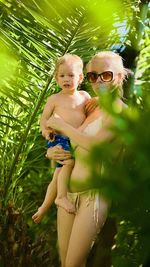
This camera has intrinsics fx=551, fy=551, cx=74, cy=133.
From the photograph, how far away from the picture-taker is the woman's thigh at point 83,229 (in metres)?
2.07

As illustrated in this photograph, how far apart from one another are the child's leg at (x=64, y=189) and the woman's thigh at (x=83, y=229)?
0.15 ft

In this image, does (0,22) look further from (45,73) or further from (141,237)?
(141,237)

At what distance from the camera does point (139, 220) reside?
435 millimetres

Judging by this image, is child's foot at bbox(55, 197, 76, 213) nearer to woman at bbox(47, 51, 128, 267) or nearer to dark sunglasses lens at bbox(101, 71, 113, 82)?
woman at bbox(47, 51, 128, 267)

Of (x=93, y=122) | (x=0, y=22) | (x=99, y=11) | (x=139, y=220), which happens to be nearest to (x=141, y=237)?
(x=139, y=220)

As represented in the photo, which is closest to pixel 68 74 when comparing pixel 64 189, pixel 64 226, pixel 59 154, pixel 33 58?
pixel 59 154

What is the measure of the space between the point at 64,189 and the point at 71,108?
0.33m

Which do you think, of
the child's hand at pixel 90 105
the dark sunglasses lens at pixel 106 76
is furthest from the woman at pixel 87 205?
the child's hand at pixel 90 105

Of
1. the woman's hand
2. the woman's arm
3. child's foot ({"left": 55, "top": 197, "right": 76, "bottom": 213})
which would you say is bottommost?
child's foot ({"left": 55, "top": 197, "right": 76, "bottom": 213})

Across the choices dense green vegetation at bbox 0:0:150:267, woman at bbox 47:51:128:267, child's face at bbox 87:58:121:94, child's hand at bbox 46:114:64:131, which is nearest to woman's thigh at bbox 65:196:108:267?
woman at bbox 47:51:128:267

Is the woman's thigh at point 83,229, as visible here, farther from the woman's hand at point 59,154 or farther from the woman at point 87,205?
the woman's hand at point 59,154

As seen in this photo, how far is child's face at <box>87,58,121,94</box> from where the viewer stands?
208 centimetres

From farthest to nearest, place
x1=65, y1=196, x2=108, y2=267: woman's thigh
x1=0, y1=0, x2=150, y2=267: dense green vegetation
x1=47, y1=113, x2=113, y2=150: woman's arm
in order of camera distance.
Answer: x1=0, y1=0, x2=150, y2=267: dense green vegetation, x1=65, y1=196, x2=108, y2=267: woman's thigh, x1=47, y1=113, x2=113, y2=150: woman's arm

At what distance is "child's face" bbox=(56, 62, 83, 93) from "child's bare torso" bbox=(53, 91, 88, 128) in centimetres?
8
